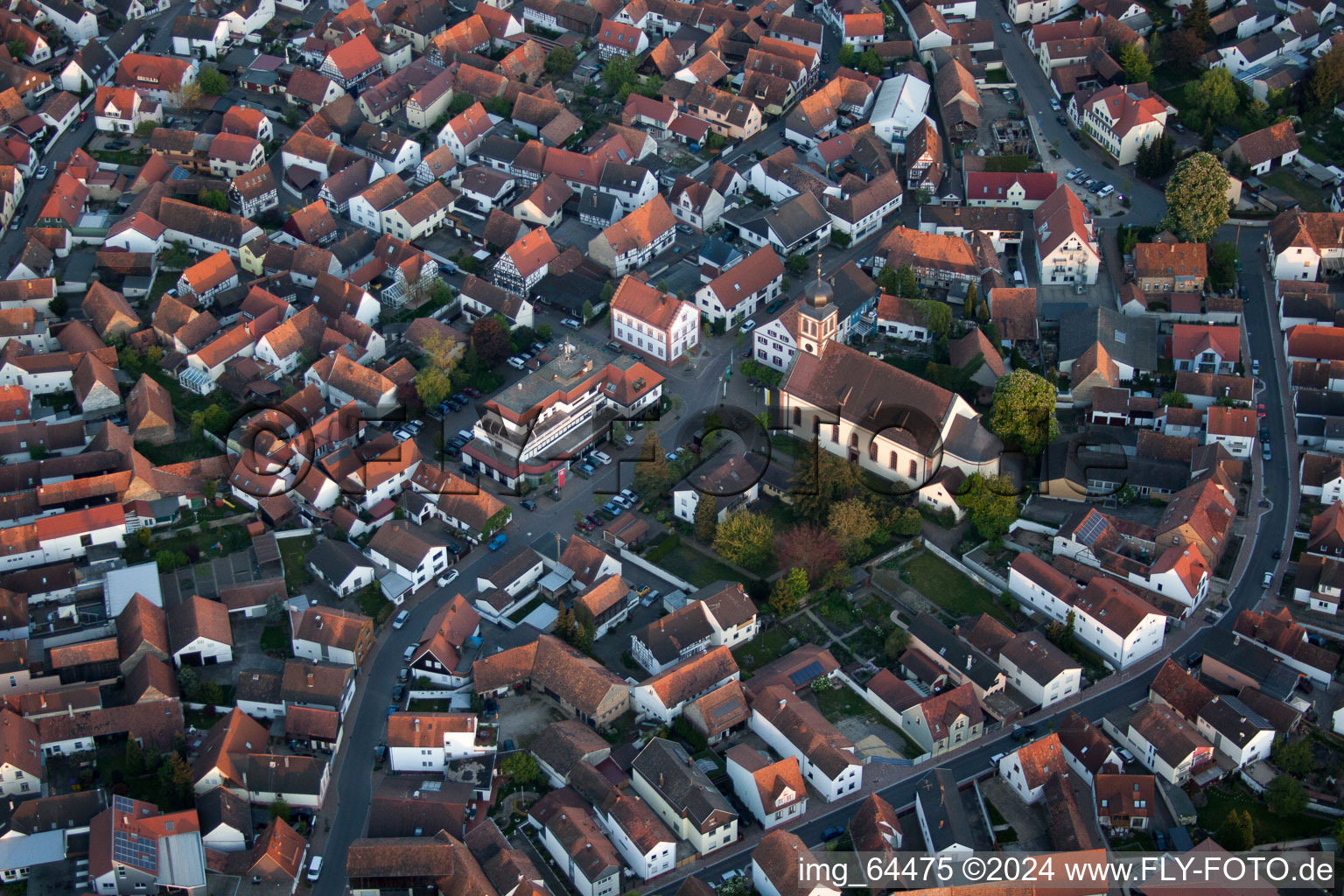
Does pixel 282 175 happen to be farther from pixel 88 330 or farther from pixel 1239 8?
pixel 1239 8

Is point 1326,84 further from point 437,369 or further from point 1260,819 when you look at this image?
point 437,369

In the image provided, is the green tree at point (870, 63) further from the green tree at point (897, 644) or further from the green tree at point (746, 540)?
the green tree at point (897, 644)

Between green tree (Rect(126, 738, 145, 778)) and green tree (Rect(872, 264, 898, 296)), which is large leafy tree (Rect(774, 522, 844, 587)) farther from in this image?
green tree (Rect(126, 738, 145, 778))

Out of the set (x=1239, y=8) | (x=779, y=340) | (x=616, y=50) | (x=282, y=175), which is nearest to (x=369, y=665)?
(x=779, y=340)

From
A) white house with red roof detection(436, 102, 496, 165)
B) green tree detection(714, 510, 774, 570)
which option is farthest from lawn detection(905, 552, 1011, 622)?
white house with red roof detection(436, 102, 496, 165)

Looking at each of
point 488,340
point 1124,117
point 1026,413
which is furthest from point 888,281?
point 488,340

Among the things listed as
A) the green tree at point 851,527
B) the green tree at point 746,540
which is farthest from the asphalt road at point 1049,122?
the green tree at point 746,540
